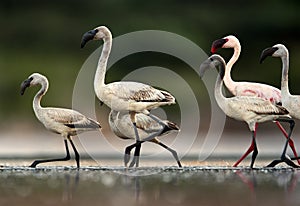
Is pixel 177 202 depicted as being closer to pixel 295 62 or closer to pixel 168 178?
pixel 168 178

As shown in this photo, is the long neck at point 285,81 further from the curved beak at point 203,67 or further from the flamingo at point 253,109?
the curved beak at point 203,67

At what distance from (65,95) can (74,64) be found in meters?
1.55

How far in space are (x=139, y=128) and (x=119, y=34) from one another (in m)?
10.5

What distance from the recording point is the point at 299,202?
364 inches

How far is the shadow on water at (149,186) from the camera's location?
9477 millimetres

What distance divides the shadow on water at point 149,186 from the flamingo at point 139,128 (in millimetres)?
485

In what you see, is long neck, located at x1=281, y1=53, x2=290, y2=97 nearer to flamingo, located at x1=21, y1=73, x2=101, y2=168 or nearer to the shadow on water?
the shadow on water

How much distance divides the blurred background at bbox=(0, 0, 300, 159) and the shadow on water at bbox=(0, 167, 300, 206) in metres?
8.05

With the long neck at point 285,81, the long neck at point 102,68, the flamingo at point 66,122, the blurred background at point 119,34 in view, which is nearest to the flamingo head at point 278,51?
the long neck at point 285,81

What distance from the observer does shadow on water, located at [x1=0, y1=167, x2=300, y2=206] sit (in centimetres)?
948

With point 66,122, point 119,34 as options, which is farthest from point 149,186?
point 119,34

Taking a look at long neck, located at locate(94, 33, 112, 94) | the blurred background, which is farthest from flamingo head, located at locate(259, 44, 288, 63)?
the blurred background

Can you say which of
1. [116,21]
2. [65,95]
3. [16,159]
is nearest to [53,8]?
[116,21]

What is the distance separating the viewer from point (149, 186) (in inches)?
416
